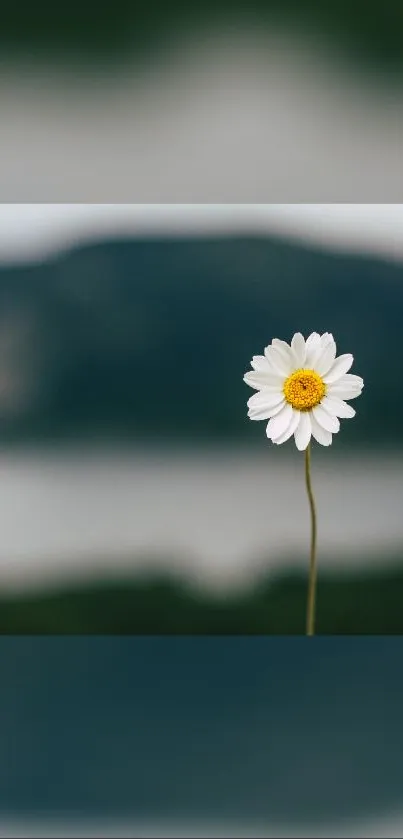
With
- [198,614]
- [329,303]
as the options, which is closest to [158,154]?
[329,303]

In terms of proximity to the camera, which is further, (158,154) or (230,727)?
(158,154)

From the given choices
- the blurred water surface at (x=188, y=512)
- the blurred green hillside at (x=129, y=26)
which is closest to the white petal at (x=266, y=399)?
the blurred water surface at (x=188, y=512)

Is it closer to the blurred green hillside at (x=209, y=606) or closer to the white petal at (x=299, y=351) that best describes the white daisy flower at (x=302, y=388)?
the white petal at (x=299, y=351)

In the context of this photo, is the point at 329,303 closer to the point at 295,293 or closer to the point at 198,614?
the point at 295,293

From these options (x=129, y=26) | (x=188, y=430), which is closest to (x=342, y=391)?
(x=188, y=430)

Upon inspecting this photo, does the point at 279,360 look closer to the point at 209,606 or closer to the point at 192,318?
the point at 192,318

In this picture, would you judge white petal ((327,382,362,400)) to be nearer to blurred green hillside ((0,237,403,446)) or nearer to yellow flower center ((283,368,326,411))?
yellow flower center ((283,368,326,411))

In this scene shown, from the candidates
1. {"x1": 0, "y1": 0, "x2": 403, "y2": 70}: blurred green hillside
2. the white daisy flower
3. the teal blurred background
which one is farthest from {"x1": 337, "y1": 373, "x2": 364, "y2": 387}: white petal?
{"x1": 0, "y1": 0, "x2": 403, "y2": 70}: blurred green hillside
